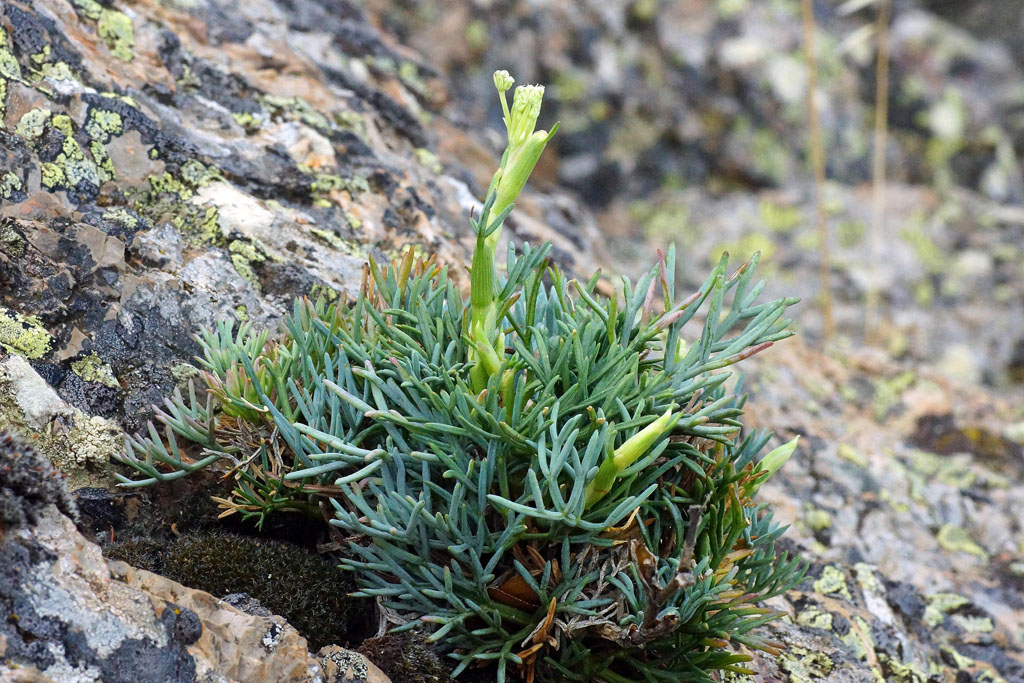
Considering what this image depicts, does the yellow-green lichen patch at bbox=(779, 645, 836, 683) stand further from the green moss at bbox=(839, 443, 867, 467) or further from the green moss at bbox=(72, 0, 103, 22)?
the green moss at bbox=(72, 0, 103, 22)

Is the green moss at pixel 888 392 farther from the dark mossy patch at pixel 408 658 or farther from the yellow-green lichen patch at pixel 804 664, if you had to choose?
the dark mossy patch at pixel 408 658

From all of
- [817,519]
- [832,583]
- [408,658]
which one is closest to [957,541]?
[817,519]

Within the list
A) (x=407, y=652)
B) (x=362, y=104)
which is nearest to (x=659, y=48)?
(x=362, y=104)

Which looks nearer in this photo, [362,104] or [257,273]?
[257,273]

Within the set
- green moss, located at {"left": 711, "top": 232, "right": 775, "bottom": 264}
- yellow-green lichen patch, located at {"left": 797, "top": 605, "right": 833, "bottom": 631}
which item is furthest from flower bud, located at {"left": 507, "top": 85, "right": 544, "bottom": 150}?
green moss, located at {"left": 711, "top": 232, "right": 775, "bottom": 264}

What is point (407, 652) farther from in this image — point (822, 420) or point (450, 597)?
point (822, 420)

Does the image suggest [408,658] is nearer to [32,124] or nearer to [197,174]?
[197,174]

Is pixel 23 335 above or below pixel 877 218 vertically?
below
